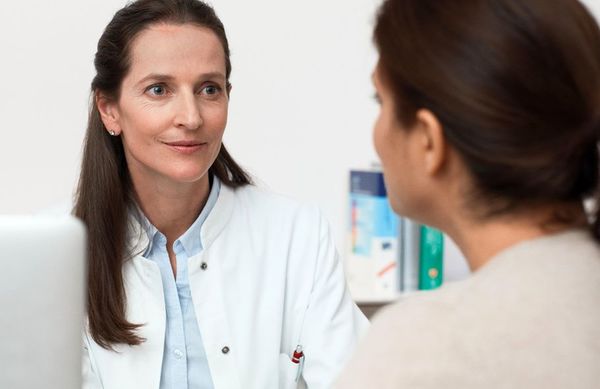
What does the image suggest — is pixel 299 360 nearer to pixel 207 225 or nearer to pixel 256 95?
pixel 207 225

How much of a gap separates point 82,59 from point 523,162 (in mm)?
1877

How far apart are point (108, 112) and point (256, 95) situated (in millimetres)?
863

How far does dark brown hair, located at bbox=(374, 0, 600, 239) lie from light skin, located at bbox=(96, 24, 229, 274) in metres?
0.93

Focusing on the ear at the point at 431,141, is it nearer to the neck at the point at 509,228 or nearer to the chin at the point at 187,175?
the neck at the point at 509,228

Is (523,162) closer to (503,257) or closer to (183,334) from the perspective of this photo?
(503,257)

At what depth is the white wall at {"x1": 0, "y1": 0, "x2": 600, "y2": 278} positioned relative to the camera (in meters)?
2.51

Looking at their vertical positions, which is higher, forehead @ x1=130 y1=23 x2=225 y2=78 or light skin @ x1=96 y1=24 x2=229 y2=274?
forehead @ x1=130 y1=23 x2=225 y2=78

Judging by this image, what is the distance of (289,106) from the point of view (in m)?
2.79

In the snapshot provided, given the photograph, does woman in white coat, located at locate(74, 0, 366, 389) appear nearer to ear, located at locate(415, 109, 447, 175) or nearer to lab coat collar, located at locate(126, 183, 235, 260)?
lab coat collar, located at locate(126, 183, 235, 260)

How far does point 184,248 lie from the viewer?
188cm

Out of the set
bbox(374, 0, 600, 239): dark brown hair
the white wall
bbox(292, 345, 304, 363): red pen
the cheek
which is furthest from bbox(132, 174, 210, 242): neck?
bbox(374, 0, 600, 239): dark brown hair

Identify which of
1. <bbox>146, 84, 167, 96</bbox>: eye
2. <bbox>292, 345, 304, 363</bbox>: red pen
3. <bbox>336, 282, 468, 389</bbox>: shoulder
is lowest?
<bbox>292, 345, 304, 363</bbox>: red pen

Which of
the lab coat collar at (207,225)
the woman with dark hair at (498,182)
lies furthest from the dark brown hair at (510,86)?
the lab coat collar at (207,225)

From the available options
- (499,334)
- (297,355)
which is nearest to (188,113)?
(297,355)
